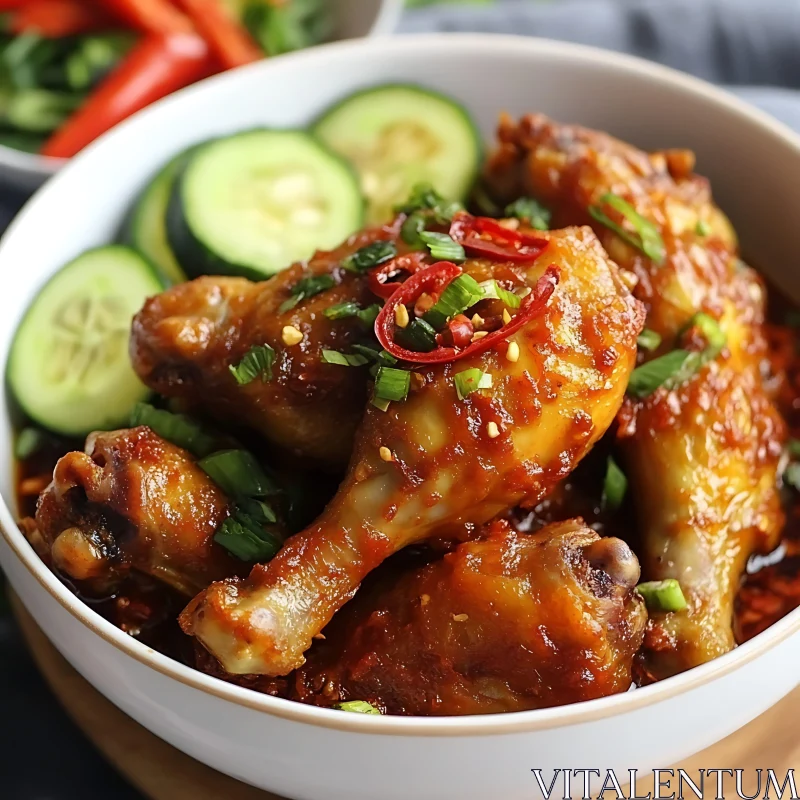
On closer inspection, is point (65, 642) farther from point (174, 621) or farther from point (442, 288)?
point (442, 288)

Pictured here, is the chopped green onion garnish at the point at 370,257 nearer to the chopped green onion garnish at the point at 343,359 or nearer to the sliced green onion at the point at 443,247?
the sliced green onion at the point at 443,247

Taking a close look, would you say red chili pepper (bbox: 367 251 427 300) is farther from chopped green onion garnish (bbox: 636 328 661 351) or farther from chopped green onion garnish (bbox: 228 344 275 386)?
chopped green onion garnish (bbox: 636 328 661 351)

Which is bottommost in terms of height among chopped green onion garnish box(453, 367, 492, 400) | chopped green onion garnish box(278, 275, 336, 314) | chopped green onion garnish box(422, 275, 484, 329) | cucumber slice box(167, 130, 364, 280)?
cucumber slice box(167, 130, 364, 280)

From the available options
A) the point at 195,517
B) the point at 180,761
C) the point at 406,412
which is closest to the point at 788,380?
the point at 406,412

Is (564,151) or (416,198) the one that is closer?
(416,198)

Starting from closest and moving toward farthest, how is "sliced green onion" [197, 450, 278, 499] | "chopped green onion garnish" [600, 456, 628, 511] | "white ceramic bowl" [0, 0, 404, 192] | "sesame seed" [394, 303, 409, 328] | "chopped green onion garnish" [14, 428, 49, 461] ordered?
"sesame seed" [394, 303, 409, 328]
"sliced green onion" [197, 450, 278, 499]
"chopped green onion garnish" [600, 456, 628, 511]
"chopped green onion garnish" [14, 428, 49, 461]
"white ceramic bowl" [0, 0, 404, 192]

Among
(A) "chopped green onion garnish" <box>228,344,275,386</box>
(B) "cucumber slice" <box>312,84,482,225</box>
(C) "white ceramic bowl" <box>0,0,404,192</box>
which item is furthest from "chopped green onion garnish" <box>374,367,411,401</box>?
(C) "white ceramic bowl" <box>0,0,404,192</box>

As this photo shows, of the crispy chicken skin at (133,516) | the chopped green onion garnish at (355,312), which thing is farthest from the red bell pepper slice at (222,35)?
the crispy chicken skin at (133,516)
